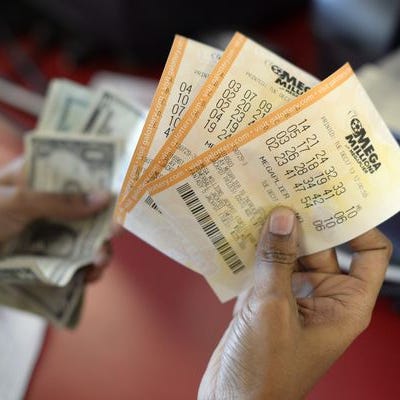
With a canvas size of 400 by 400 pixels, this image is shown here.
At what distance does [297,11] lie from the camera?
1.18 meters

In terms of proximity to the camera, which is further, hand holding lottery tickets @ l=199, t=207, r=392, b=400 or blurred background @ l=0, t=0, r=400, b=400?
blurred background @ l=0, t=0, r=400, b=400

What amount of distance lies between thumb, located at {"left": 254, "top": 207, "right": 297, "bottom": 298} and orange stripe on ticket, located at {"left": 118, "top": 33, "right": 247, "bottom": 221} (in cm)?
Result: 11

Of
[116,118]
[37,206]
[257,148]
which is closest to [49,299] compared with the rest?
[37,206]

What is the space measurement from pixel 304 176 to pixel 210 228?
10 cm

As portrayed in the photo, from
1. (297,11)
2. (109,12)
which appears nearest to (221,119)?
(109,12)

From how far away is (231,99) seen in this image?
1.45ft

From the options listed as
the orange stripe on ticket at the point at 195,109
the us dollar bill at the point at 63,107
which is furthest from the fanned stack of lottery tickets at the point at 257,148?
the us dollar bill at the point at 63,107

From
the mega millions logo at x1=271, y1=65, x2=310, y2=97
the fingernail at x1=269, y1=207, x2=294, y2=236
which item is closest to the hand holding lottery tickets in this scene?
the fingernail at x1=269, y1=207, x2=294, y2=236

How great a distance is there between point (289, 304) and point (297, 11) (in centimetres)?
94

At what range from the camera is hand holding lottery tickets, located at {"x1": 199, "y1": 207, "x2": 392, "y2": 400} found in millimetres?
424

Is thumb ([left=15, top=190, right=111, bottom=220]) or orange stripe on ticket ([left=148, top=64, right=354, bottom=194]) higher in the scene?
orange stripe on ticket ([left=148, top=64, right=354, bottom=194])

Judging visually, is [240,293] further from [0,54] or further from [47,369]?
[0,54]

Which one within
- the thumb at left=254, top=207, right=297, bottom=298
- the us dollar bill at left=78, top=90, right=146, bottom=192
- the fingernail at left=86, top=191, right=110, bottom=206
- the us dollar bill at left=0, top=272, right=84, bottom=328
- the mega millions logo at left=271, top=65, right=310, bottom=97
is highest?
the us dollar bill at left=78, top=90, right=146, bottom=192

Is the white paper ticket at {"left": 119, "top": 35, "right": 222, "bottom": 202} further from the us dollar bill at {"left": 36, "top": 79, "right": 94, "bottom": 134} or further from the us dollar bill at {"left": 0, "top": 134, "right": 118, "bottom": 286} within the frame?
the us dollar bill at {"left": 36, "top": 79, "right": 94, "bottom": 134}
